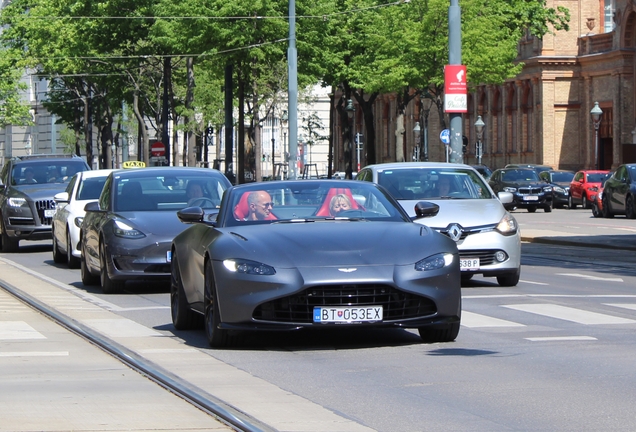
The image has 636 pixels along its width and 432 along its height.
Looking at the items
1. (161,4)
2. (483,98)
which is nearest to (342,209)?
(161,4)

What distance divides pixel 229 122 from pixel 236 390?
45227 mm

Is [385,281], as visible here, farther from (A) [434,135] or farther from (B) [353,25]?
(A) [434,135]

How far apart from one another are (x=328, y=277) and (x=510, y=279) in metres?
7.47

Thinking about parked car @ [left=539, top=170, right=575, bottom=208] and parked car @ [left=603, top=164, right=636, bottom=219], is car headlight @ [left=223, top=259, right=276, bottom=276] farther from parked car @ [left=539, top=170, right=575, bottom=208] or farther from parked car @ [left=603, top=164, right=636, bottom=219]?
parked car @ [left=539, top=170, right=575, bottom=208]

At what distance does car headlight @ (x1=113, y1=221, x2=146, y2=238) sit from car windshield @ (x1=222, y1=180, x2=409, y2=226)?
5.24 meters

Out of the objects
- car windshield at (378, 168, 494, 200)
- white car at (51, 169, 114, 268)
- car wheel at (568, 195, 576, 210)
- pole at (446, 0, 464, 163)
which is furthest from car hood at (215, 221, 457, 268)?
car wheel at (568, 195, 576, 210)

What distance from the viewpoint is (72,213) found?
72.9 ft

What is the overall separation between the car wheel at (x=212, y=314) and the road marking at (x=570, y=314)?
11.4ft

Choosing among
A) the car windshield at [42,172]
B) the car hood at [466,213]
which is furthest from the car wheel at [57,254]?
the car hood at [466,213]

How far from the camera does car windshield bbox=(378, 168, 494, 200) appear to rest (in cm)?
1855

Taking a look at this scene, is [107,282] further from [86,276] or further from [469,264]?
[469,264]

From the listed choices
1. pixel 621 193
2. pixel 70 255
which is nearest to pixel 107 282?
pixel 70 255

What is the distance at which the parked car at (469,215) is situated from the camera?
17.0m

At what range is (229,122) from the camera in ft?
176
